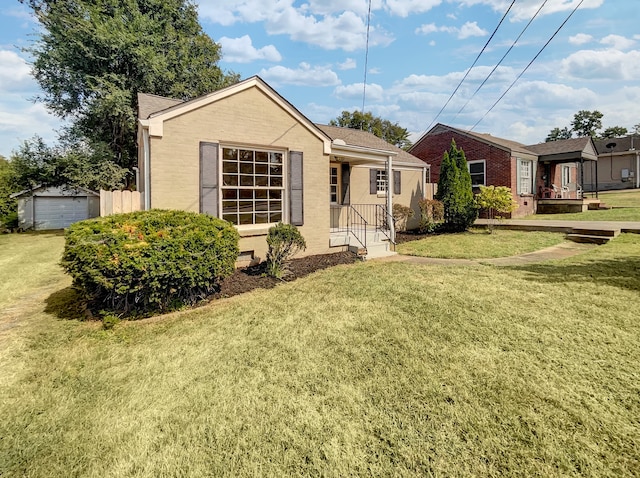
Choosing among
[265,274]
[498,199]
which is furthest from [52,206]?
[498,199]

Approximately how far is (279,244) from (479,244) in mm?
7220

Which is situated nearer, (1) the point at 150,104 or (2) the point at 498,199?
(1) the point at 150,104

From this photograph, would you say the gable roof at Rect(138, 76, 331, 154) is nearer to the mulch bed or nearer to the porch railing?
the mulch bed

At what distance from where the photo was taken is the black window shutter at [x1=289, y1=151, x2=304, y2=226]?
8.17 m

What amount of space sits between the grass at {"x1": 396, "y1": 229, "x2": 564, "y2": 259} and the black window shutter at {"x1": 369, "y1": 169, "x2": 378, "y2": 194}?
2857 millimetres

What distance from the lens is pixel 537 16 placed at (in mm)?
9117

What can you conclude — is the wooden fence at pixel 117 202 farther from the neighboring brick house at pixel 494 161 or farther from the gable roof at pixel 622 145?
the gable roof at pixel 622 145

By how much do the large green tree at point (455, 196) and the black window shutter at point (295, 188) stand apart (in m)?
7.97

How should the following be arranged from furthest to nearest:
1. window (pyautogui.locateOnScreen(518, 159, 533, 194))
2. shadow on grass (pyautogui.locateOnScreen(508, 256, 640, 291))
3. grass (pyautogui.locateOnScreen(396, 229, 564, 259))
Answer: window (pyautogui.locateOnScreen(518, 159, 533, 194)), grass (pyautogui.locateOnScreen(396, 229, 564, 259)), shadow on grass (pyautogui.locateOnScreen(508, 256, 640, 291))

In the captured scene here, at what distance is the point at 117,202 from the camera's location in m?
6.14

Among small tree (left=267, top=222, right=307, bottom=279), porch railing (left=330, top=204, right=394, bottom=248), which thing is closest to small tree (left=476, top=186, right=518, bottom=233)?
porch railing (left=330, top=204, right=394, bottom=248)

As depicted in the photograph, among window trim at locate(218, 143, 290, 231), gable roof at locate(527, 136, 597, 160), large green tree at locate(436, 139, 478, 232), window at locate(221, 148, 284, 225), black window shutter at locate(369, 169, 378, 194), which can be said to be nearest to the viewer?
window trim at locate(218, 143, 290, 231)

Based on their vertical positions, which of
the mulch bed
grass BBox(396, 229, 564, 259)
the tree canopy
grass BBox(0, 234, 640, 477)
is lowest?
grass BBox(0, 234, 640, 477)

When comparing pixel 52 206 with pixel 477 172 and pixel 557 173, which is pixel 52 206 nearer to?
pixel 477 172
